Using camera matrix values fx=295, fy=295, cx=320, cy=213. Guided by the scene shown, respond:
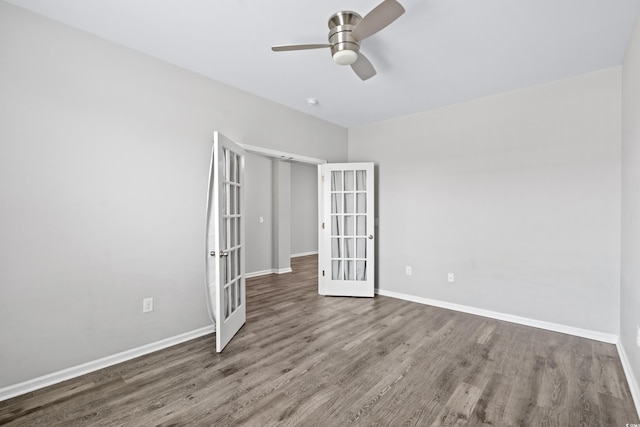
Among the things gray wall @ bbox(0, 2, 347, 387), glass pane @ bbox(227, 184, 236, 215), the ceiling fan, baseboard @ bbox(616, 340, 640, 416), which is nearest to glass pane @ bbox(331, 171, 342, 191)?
glass pane @ bbox(227, 184, 236, 215)

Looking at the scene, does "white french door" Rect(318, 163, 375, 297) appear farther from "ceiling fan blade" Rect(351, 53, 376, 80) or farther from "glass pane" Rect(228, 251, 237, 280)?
"ceiling fan blade" Rect(351, 53, 376, 80)

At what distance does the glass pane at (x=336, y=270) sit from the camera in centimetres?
457

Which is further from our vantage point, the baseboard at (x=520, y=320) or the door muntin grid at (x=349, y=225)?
the door muntin grid at (x=349, y=225)

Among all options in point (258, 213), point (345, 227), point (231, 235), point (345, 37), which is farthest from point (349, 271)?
point (345, 37)

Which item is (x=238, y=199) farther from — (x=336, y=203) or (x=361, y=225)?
(x=361, y=225)

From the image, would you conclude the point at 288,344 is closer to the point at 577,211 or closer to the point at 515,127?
the point at 577,211

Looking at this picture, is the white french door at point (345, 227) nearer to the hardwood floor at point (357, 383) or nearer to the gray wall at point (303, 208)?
the hardwood floor at point (357, 383)

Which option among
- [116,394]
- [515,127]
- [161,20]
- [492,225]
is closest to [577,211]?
[492,225]

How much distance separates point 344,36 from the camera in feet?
6.85

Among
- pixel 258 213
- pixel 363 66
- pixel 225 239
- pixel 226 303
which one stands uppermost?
pixel 363 66

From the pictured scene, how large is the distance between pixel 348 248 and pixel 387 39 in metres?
2.95

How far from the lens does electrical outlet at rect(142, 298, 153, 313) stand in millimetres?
2672

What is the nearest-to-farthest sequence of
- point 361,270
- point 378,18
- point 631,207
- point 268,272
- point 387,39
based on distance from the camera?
point 378,18 < point 631,207 < point 387,39 < point 361,270 < point 268,272

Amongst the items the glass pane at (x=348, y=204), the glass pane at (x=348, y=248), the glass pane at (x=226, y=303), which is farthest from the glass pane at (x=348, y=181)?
the glass pane at (x=226, y=303)
